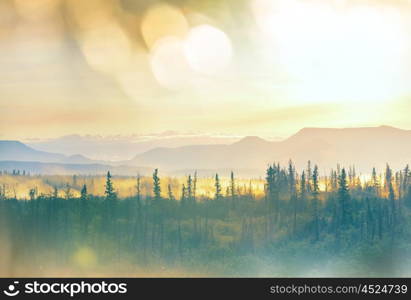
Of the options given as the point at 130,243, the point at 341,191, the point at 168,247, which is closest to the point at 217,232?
the point at 168,247

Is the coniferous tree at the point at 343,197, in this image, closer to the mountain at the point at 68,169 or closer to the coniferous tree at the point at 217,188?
the coniferous tree at the point at 217,188

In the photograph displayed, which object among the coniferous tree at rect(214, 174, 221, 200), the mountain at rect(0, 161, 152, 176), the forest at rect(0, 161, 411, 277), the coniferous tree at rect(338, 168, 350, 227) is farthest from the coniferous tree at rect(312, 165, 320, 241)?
the mountain at rect(0, 161, 152, 176)

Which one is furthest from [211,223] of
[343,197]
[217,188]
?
[343,197]

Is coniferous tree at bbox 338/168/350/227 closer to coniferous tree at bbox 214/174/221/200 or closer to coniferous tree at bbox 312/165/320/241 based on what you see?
coniferous tree at bbox 312/165/320/241

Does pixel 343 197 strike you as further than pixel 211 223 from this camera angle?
Yes

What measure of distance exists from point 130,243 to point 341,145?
22.9m

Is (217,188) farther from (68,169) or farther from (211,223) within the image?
(68,169)

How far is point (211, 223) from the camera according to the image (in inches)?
2170

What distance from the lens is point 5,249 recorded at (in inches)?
1873

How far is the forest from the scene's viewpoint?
2095 inches

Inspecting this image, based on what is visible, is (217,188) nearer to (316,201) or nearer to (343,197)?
(316,201)

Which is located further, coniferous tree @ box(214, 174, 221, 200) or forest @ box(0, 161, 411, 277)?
coniferous tree @ box(214, 174, 221, 200)

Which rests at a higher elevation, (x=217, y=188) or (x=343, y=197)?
(x=217, y=188)

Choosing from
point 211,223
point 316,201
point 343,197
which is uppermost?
point 343,197
